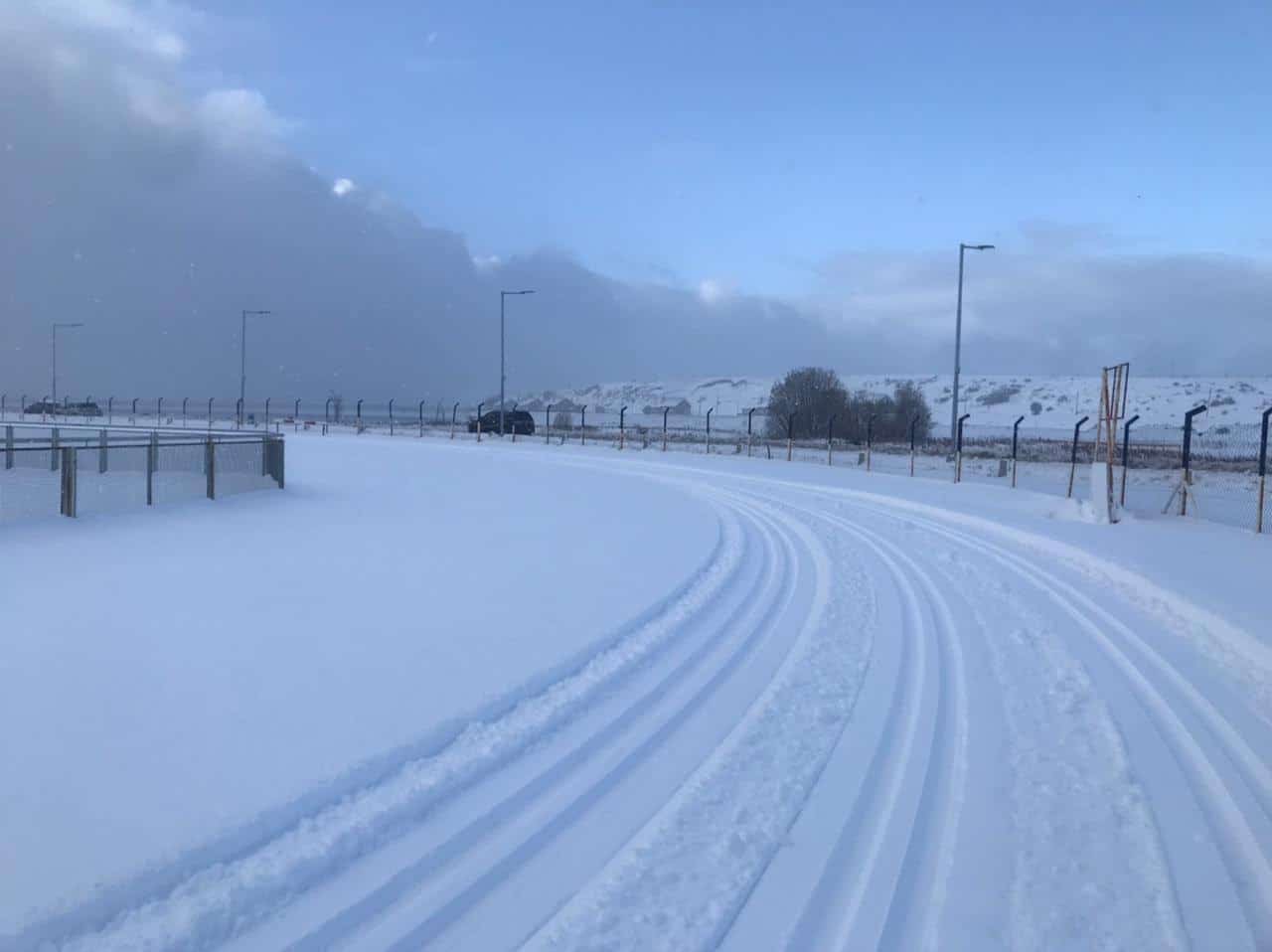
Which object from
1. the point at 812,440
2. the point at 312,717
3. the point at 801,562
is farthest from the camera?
the point at 812,440

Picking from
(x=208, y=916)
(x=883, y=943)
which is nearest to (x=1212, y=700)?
(x=883, y=943)

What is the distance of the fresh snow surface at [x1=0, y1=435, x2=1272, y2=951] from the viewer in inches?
178

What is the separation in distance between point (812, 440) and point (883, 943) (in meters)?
59.0

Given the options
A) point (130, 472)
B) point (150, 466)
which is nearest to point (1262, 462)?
point (150, 466)

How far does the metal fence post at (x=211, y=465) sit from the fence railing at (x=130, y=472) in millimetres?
18

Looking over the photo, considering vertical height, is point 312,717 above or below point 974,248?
below

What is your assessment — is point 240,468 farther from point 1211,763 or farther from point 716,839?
point 1211,763

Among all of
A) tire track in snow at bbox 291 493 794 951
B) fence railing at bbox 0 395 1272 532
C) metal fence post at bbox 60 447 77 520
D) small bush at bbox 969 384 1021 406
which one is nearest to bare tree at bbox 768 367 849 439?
fence railing at bbox 0 395 1272 532

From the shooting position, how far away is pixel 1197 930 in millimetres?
4449

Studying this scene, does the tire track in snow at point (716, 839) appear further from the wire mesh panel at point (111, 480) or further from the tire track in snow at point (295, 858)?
the wire mesh panel at point (111, 480)

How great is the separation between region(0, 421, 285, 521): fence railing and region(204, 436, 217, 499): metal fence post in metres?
0.02

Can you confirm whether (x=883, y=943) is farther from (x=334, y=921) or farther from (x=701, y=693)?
(x=701, y=693)

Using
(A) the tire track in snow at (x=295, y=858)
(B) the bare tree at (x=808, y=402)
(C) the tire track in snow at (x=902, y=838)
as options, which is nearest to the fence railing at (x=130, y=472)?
(A) the tire track in snow at (x=295, y=858)

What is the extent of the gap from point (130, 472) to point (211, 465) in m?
1.69
